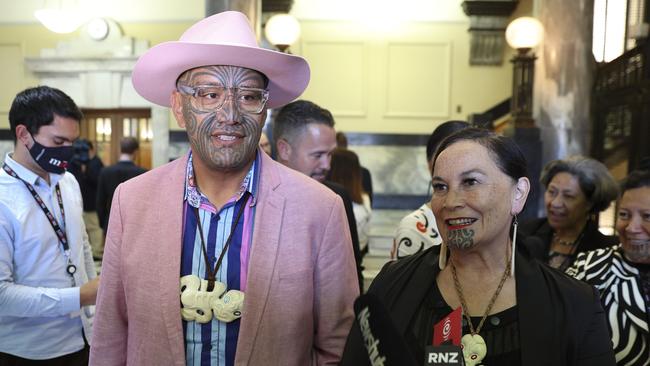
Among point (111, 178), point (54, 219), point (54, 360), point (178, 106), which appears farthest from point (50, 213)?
point (111, 178)

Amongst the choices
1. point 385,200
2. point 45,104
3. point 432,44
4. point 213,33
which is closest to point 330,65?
point 432,44

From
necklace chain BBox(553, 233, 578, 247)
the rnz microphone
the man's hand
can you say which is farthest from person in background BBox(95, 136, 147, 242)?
the rnz microphone

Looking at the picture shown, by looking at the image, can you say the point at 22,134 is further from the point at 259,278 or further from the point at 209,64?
the point at 259,278

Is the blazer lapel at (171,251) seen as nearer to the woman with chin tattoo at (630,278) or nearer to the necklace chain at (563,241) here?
the woman with chin tattoo at (630,278)

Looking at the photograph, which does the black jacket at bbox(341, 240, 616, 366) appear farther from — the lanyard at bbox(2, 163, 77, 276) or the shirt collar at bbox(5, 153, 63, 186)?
the shirt collar at bbox(5, 153, 63, 186)

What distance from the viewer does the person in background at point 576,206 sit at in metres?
2.79

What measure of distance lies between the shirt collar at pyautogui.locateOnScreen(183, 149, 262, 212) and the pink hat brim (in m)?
0.29

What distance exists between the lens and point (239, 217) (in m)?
1.51

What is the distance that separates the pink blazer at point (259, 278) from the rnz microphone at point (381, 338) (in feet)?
1.82

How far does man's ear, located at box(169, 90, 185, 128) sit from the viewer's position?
156cm

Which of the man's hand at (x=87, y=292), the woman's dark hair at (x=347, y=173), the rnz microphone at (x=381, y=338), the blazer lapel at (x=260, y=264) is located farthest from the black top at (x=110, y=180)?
the rnz microphone at (x=381, y=338)

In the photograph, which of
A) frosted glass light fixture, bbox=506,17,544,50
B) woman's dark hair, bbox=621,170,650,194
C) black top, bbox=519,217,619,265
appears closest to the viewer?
woman's dark hair, bbox=621,170,650,194

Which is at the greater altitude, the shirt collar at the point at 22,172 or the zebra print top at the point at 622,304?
the shirt collar at the point at 22,172

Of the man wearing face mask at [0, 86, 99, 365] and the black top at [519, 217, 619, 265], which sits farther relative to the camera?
the black top at [519, 217, 619, 265]
